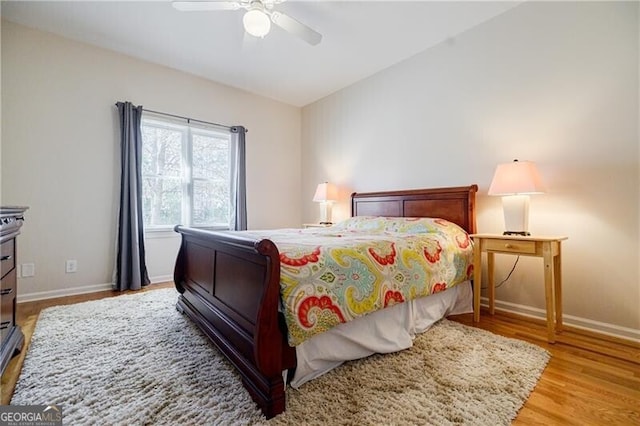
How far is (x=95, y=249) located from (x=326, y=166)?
3142 mm

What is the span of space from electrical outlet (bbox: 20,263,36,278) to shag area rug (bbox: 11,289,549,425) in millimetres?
1095

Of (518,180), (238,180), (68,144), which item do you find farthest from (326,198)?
(68,144)

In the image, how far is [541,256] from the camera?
2061 millimetres

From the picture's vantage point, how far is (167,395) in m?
1.40

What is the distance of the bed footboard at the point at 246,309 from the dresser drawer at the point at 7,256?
1024 millimetres

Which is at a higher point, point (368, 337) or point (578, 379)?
point (368, 337)

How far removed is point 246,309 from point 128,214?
8.49ft

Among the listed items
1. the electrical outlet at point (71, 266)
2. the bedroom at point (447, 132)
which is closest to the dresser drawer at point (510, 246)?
the bedroom at point (447, 132)

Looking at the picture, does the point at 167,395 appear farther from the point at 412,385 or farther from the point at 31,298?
the point at 31,298

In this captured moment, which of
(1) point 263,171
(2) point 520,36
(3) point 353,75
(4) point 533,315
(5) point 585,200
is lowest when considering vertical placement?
(4) point 533,315

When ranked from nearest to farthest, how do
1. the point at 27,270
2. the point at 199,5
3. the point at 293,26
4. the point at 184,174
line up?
the point at 199,5 → the point at 293,26 → the point at 27,270 → the point at 184,174

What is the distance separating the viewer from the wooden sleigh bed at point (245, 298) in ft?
4.11

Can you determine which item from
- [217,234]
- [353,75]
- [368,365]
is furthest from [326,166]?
[368,365]

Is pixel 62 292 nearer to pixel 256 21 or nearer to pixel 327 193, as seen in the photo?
pixel 327 193
